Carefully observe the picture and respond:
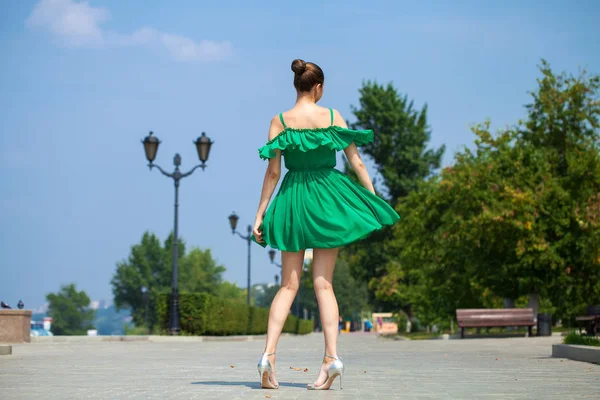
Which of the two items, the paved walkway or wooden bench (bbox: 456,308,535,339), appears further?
wooden bench (bbox: 456,308,535,339)

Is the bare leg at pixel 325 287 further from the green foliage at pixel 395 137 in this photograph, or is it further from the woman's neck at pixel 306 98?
the green foliage at pixel 395 137

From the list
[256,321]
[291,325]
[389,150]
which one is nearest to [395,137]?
[389,150]

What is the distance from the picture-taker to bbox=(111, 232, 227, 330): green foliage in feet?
371

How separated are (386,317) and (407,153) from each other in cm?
7882

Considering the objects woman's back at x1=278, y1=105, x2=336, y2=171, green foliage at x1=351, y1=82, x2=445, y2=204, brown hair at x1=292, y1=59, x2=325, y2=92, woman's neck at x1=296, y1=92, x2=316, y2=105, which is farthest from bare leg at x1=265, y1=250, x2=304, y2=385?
green foliage at x1=351, y1=82, x2=445, y2=204

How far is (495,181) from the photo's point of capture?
31031 mm

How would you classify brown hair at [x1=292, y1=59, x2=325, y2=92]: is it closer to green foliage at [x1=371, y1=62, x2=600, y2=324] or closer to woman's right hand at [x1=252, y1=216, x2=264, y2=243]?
woman's right hand at [x1=252, y1=216, x2=264, y2=243]

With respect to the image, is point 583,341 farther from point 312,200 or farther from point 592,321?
point 312,200

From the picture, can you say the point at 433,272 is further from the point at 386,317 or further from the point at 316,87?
the point at 386,317

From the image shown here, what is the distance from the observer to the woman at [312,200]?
6.77 m

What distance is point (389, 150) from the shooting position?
61.2 m

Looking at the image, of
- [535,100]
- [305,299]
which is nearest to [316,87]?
[535,100]

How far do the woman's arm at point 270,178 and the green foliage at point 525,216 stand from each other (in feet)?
73.0

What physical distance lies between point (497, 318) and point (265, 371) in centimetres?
1961
